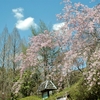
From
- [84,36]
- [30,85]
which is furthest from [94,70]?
[30,85]

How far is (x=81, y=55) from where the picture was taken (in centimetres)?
892

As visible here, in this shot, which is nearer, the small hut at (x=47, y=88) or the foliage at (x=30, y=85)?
the small hut at (x=47, y=88)

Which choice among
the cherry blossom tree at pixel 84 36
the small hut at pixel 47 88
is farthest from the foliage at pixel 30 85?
the cherry blossom tree at pixel 84 36

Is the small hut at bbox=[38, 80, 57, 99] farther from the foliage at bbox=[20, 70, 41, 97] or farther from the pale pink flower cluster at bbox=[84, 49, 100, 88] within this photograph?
the foliage at bbox=[20, 70, 41, 97]

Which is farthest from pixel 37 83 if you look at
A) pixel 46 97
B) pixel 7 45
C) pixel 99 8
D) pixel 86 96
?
pixel 99 8

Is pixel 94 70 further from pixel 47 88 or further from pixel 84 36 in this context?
pixel 47 88

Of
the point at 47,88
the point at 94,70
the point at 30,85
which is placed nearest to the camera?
the point at 94,70

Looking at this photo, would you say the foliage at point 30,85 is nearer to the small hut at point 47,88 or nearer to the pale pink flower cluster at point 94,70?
Answer: the small hut at point 47,88

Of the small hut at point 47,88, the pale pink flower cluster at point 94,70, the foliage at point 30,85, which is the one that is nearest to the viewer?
the pale pink flower cluster at point 94,70

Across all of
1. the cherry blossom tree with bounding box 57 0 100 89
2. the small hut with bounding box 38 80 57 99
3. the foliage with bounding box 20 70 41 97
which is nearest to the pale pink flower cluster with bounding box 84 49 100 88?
the cherry blossom tree with bounding box 57 0 100 89

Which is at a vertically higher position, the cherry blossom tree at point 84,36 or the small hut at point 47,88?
the cherry blossom tree at point 84,36

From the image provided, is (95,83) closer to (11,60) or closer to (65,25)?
(65,25)

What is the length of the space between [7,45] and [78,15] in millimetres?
19210

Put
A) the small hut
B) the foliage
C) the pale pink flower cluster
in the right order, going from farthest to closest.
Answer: the foliage, the small hut, the pale pink flower cluster
